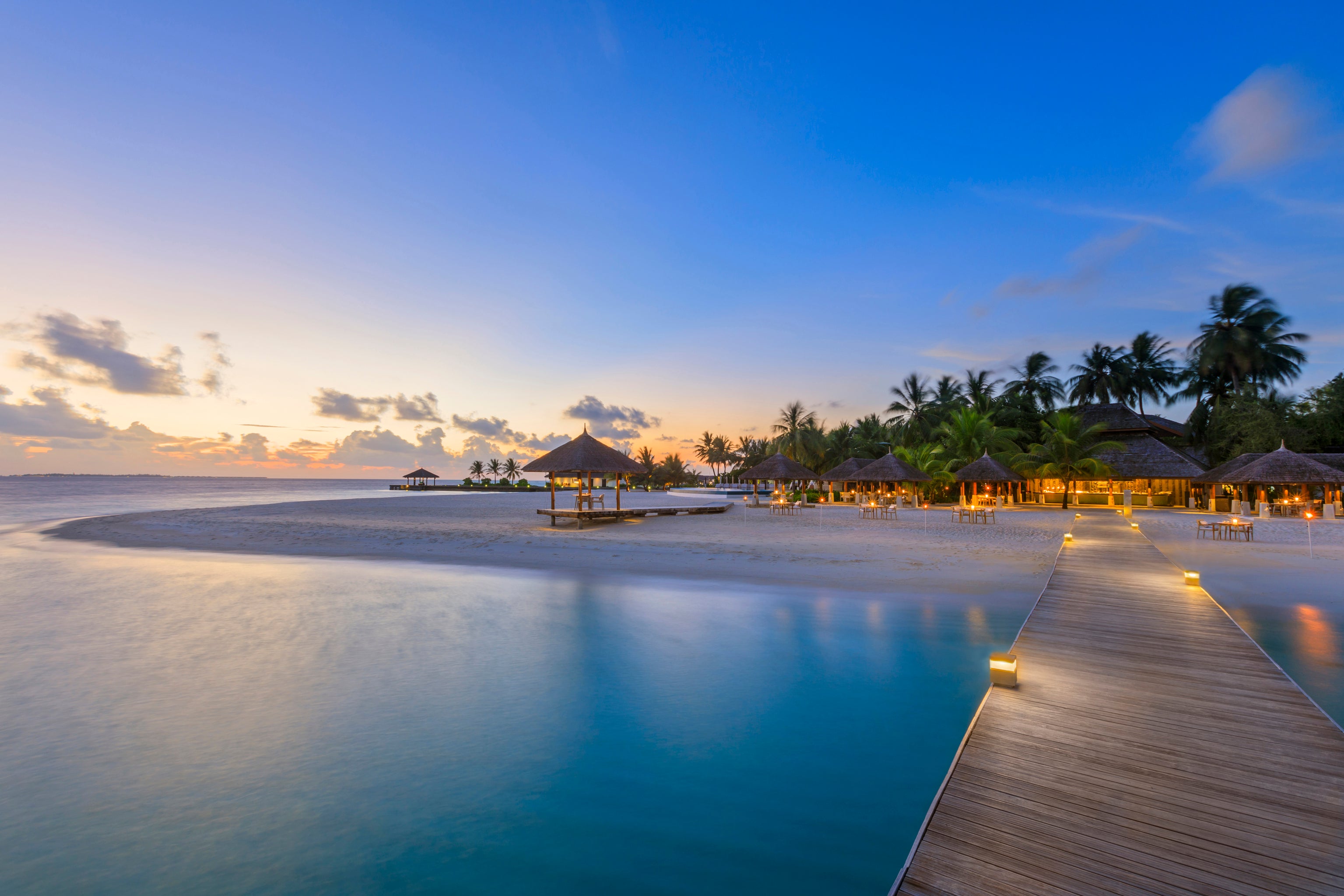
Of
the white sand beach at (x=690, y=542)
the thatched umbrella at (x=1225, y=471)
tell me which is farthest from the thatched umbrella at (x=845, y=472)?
the thatched umbrella at (x=1225, y=471)

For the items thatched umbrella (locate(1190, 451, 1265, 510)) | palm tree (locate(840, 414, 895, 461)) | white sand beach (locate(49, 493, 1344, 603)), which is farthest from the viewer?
palm tree (locate(840, 414, 895, 461))

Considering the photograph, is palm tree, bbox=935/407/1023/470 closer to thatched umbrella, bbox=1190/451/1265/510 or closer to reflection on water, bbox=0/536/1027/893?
thatched umbrella, bbox=1190/451/1265/510

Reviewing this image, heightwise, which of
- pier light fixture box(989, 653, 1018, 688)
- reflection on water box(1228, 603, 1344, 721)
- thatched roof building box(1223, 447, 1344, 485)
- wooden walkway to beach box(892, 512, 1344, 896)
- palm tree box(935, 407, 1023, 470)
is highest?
palm tree box(935, 407, 1023, 470)

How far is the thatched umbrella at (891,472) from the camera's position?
23.9m

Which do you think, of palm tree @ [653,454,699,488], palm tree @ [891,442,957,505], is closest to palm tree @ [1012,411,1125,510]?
palm tree @ [891,442,957,505]

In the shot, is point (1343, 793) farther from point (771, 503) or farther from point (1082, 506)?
point (1082, 506)

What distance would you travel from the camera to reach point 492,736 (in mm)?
5234

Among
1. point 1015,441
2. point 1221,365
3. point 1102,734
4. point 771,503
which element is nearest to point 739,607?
point 1102,734

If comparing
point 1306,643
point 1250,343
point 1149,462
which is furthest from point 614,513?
point 1250,343

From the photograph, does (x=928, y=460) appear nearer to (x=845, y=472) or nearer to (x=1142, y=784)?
(x=845, y=472)

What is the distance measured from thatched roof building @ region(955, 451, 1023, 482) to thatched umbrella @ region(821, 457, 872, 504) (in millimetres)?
3986

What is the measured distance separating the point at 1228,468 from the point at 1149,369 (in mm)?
17222

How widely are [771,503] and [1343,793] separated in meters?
24.0

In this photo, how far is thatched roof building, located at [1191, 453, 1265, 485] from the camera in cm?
2186
